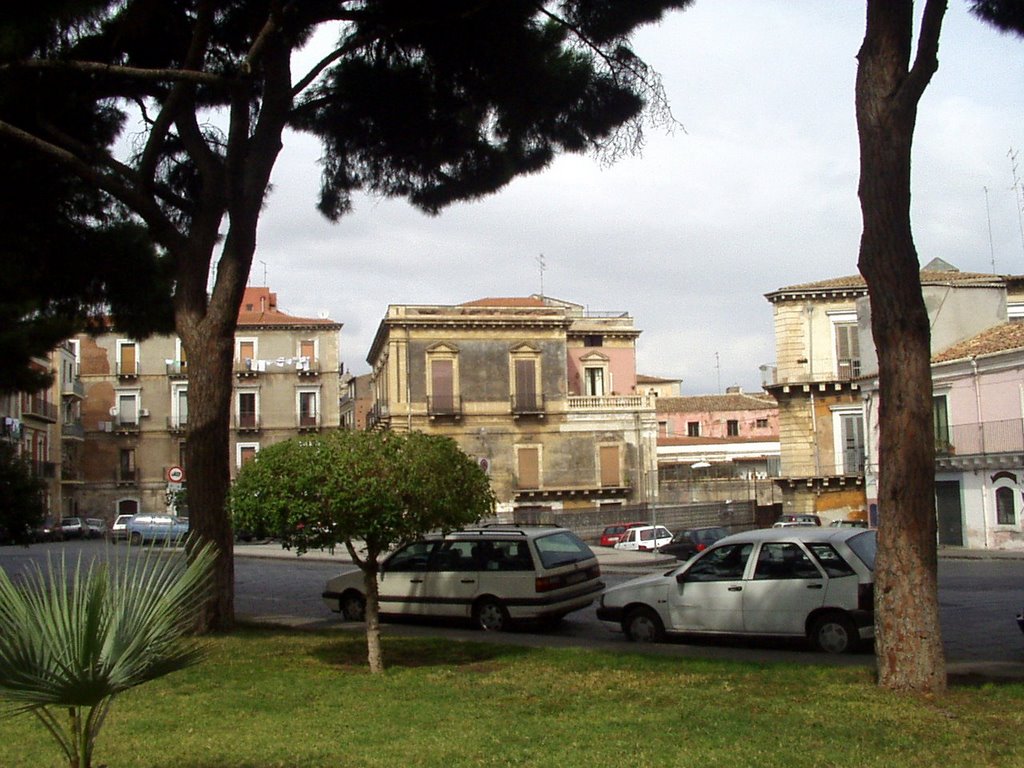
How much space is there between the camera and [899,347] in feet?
27.5

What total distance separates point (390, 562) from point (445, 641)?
304 centimetres

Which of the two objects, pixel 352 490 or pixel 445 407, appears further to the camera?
pixel 445 407

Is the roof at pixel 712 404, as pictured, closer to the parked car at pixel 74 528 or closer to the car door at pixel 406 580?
the parked car at pixel 74 528

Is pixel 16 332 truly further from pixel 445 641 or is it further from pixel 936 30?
pixel 936 30

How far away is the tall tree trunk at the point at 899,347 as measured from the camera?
318 inches

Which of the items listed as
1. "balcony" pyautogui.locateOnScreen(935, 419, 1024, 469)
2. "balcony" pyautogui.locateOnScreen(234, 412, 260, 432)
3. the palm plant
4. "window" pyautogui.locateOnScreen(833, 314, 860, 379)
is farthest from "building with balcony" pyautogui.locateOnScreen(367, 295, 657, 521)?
the palm plant

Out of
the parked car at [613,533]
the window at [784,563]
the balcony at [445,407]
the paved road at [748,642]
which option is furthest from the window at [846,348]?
the window at [784,563]

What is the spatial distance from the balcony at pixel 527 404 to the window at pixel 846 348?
16.6 meters

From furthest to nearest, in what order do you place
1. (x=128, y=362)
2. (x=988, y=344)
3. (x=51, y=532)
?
(x=128, y=362)
(x=51, y=532)
(x=988, y=344)

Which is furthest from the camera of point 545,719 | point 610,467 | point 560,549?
point 610,467

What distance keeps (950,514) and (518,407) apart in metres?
25.6

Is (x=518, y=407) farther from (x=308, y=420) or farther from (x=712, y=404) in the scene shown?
(x=712, y=404)

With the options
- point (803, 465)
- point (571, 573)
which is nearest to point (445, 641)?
point (571, 573)

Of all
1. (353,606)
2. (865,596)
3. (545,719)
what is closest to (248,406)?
(353,606)
